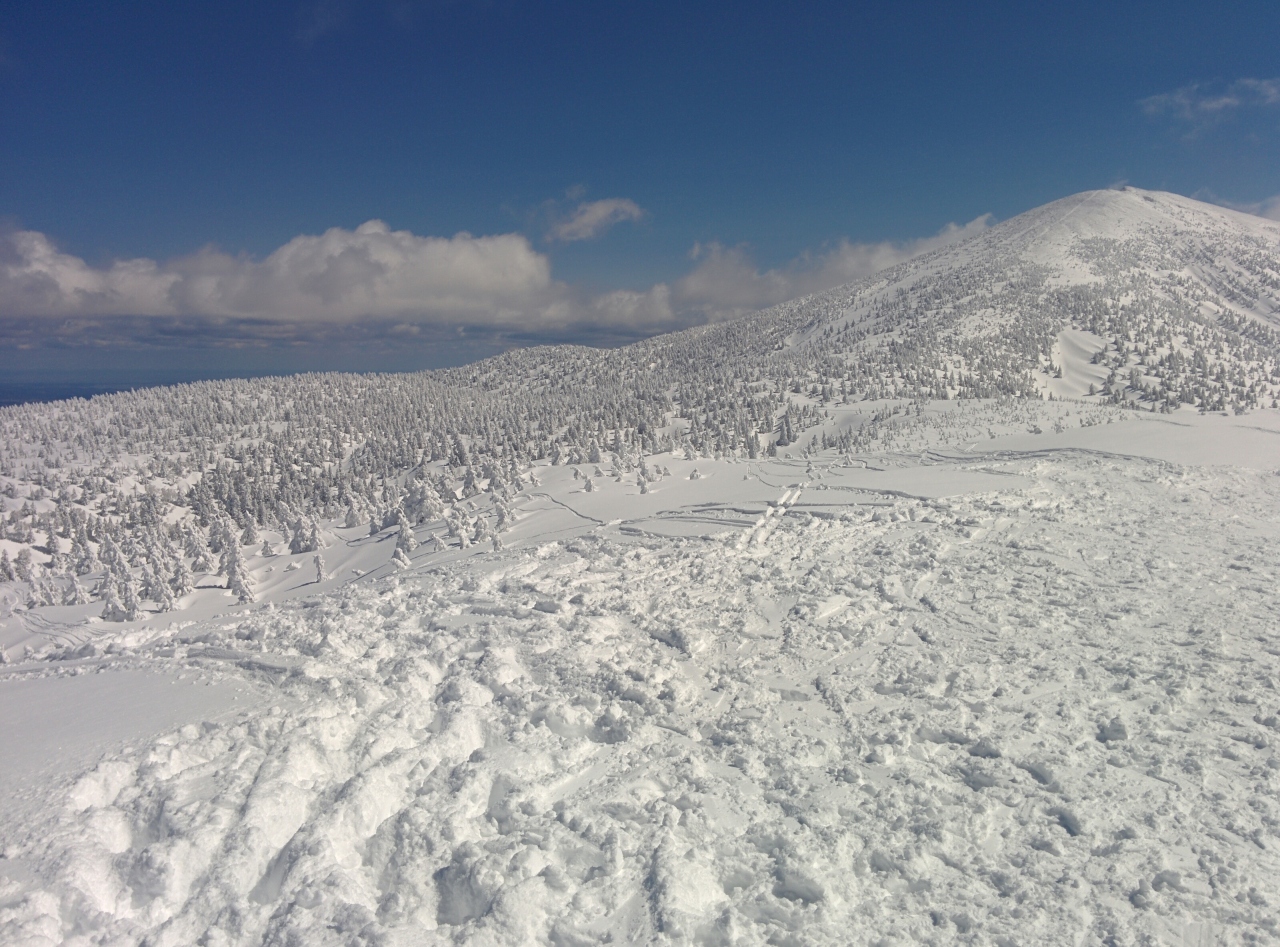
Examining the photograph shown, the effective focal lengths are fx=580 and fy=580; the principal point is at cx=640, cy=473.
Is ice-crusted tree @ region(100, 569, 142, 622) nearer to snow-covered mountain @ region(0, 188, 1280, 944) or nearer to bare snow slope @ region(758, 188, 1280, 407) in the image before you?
snow-covered mountain @ region(0, 188, 1280, 944)

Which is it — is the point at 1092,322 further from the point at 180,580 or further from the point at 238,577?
the point at 180,580

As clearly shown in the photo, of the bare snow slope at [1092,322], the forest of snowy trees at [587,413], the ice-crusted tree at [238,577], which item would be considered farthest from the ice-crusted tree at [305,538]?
the bare snow slope at [1092,322]

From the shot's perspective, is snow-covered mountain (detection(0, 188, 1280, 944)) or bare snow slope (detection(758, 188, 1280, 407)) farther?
bare snow slope (detection(758, 188, 1280, 407))

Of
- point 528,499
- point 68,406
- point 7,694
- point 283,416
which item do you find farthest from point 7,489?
point 7,694

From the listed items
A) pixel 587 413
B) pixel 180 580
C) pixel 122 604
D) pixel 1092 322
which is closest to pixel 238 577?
pixel 180 580

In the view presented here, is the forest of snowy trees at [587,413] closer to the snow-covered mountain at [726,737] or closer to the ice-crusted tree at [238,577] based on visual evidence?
the ice-crusted tree at [238,577]

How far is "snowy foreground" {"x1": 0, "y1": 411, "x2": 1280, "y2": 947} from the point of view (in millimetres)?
5305

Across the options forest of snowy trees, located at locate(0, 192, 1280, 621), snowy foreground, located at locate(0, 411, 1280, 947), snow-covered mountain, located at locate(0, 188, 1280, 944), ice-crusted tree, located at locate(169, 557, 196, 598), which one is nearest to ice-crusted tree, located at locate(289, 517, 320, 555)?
forest of snowy trees, located at locate(0, 192, 1280, 621)

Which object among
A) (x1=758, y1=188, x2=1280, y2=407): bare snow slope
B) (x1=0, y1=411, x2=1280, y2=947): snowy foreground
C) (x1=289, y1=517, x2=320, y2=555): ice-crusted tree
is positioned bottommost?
(x1=289, y1=517, x2=320, y2=555): ice-crusted tree

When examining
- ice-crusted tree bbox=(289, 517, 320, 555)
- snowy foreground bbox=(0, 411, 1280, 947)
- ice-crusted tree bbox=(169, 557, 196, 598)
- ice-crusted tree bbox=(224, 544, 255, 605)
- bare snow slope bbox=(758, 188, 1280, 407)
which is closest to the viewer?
snowy foreground bbox=(0, 411, 1280, 947)

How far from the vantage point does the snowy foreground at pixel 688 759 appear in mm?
5305

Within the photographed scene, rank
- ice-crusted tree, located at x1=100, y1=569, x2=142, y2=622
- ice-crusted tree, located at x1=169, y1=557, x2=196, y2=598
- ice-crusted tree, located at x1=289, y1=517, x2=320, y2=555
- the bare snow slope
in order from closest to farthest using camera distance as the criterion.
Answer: ice-crusted tree, located at x1=100, y1=569, x2=142, y2=622 < ice-crusted tree, located at x1=169, y1=557, x2=196, y2=598 < ice-crusted tree, located at x1=289, y1=517, x2=320, y2=555 < the bare snow slope

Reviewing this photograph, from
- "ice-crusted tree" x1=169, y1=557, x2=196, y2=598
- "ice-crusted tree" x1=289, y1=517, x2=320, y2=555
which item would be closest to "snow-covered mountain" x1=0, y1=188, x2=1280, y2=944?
"ice-crusted tree" x1=169, y1=557, x2=196, y2=598

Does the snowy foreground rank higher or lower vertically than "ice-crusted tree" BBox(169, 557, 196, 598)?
higher
